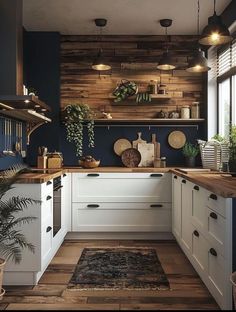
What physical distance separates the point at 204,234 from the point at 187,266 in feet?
2.55

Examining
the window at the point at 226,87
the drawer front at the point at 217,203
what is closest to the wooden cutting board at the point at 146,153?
the window at the point at 226,87

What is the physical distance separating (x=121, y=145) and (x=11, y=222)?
2583mm

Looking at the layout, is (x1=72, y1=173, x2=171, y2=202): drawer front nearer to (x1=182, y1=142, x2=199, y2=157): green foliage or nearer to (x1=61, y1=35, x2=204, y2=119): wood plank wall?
(x1=182, y1=142, x2=199, y2=157): green foliage

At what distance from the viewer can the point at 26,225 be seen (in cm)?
300

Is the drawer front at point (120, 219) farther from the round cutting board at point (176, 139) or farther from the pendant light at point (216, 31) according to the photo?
the pendant light at point (216, 31)

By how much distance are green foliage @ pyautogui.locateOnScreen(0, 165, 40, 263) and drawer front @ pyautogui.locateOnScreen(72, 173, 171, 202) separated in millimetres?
1624

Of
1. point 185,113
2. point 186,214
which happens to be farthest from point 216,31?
point 185,113

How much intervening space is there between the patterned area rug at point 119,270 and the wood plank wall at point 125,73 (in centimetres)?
195

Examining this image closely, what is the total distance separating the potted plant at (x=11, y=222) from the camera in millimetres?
2714

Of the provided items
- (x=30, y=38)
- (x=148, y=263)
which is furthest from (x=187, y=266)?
(x=30, y=38)

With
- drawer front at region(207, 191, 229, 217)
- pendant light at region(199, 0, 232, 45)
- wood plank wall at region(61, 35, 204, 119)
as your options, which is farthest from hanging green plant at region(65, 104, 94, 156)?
drawer front at region(207, 191, 229, 217)

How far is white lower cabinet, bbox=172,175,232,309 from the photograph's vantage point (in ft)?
7.66

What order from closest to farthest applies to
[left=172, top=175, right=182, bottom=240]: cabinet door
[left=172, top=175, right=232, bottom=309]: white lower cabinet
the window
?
1. [left=172, top=175, right=232, bottom=309]: white lower cabinet
2. [left=172, top=175, right=182, bottom=240]: cabinet door
3. the window

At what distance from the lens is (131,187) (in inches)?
179
